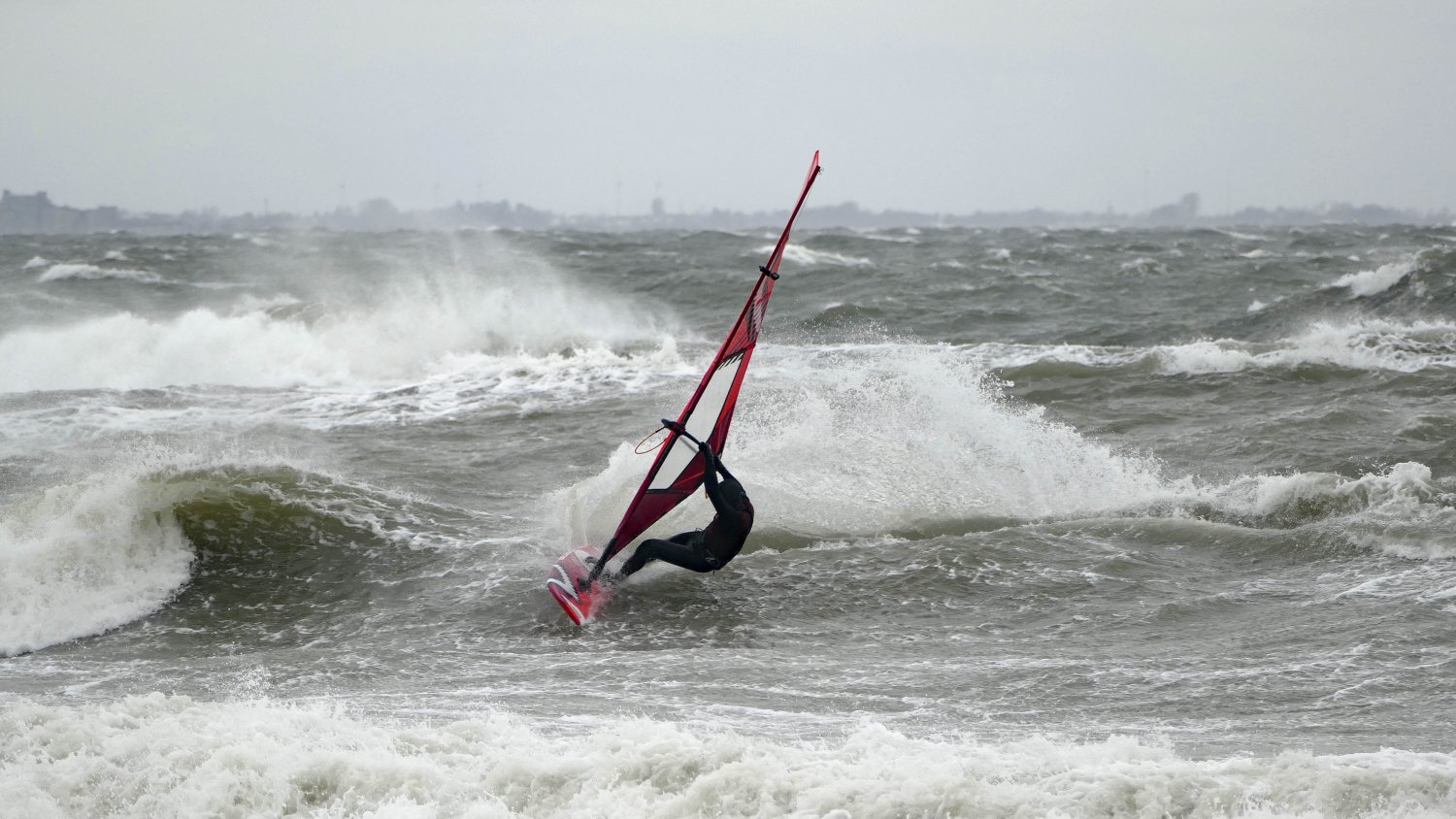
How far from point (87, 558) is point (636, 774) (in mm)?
4979

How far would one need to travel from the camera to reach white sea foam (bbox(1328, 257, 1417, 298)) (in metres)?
20.2

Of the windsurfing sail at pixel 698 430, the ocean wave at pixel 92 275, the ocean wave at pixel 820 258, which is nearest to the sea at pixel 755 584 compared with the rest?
the windsurfing sail at pixel 698 430

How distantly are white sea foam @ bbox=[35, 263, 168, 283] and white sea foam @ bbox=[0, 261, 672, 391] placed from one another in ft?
27.7

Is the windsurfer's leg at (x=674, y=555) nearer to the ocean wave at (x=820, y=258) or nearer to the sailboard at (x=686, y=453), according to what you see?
the sailboard at (x=686, y=453)

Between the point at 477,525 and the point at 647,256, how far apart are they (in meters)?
26.1

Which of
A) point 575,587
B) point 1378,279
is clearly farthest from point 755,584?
point 1378,279

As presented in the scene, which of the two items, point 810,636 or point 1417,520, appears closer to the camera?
point 810,636

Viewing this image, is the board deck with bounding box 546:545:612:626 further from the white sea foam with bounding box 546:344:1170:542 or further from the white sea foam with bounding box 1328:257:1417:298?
the white sea foam with bounding box 1328:257:1417:298

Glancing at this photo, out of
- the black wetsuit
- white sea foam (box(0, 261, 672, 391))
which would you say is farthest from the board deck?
white sea foam (box(0, 261, 672, 391))

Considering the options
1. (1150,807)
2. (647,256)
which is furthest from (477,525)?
(647,256)

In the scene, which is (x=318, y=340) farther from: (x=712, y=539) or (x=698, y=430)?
(x=712, y=539)

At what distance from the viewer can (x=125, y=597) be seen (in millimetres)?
7367

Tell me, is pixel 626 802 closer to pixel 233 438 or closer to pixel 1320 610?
pixel 1320 610

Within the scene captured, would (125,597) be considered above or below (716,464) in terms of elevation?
below
